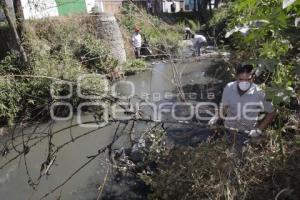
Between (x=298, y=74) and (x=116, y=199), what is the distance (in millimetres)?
5091

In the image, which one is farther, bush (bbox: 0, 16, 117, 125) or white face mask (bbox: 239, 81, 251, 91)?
bush (bbox: 0, 16, 117, 125)

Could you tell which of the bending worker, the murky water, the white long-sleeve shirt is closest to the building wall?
the white long-sleeve shirt

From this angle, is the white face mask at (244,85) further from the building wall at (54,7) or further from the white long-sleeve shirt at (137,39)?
the white long-sleeve shirt at (137,39)

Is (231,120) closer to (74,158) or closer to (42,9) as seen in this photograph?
(74,158)

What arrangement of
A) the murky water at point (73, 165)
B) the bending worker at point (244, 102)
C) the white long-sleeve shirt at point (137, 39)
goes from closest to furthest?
the bending worker at point (244, 102) < the murky water at point (73, 165) < the white long-sleeve shirt at point (137, 39)

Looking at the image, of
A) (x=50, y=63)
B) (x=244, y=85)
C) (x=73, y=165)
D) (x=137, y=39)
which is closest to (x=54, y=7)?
(x=137, y=39)

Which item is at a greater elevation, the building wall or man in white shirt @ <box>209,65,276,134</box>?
the building wall

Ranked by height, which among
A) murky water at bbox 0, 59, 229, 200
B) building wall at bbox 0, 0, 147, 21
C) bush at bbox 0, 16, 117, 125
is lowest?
murky water at bbox 0, 59, 229, 200

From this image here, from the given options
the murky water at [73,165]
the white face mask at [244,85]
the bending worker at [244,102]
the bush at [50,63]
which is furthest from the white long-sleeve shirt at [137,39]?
the white face mask at [244,85]

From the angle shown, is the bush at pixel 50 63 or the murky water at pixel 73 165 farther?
the bush at pixel 50 63

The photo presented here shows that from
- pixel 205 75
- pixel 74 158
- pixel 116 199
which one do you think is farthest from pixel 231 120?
pixel 205 75

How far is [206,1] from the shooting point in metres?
34.6

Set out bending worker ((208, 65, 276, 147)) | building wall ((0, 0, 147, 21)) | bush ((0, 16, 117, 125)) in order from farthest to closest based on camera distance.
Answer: building wall ((0, 0, 147, 21)), bush ((0, 16, 117, 125)), bending worker ((208, 65, 276, 147))

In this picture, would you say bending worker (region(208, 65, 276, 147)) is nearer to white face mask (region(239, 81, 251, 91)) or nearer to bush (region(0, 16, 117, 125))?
white face mask (region(239, 81, 251, 91))
